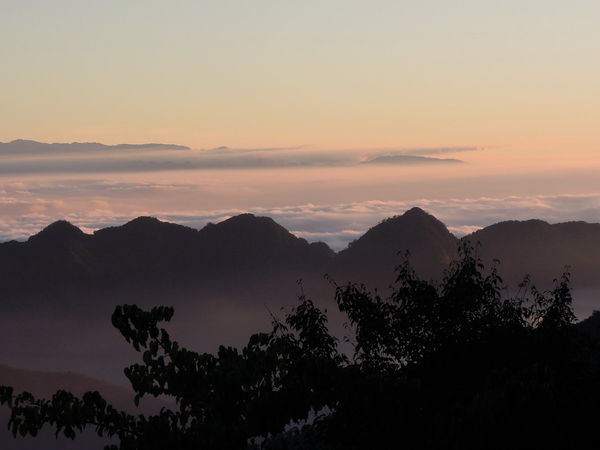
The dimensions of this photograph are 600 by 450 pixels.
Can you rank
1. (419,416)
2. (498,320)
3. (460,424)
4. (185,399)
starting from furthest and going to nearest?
(498,320) < (419,416) < (185,399) < (460,424)

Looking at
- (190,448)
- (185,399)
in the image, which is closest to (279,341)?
(185,399)

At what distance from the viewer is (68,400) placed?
2291 centimetres

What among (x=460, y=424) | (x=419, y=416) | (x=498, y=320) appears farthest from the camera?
(x=498, y=320)

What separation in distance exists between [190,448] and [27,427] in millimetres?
3413

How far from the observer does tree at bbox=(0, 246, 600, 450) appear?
1995 centimetres

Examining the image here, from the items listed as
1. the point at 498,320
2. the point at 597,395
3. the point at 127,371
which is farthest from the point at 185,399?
the point at 498,320

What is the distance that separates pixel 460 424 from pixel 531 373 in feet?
7.57

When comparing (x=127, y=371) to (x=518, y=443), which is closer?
(x=518, y=443)

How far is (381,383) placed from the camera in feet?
70.6

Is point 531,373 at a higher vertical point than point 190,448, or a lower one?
higher

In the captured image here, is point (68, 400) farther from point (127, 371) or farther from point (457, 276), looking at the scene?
point (457, 276)

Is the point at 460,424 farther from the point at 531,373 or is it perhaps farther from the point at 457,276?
the point at 457,276

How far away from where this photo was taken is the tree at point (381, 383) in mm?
19953

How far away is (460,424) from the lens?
61.5 feet
